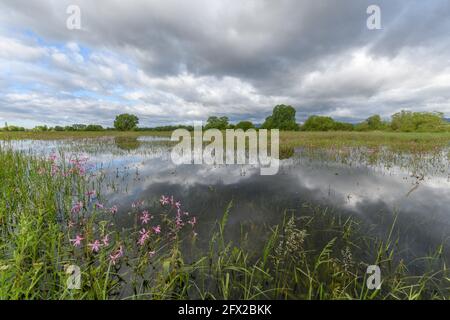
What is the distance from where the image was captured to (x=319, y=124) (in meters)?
85.4

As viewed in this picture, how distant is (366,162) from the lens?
11352mm

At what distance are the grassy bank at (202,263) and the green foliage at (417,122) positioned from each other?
8459cm

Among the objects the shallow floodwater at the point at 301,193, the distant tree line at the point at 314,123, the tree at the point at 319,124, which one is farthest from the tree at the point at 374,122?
the shallow floodwater at the point at 301,193

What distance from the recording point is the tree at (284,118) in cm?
7619

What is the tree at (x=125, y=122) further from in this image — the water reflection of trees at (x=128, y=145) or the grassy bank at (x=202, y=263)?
the grassy bank at (x=202, y=263)

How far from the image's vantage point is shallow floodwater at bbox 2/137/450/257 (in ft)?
14.7

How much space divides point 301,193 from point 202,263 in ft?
14.7

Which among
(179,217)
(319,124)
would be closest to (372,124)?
(319,124)

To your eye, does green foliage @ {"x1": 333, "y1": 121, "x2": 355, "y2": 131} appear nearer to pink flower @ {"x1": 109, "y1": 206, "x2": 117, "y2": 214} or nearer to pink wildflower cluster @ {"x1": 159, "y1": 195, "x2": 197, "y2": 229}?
pink wildflower cluster @ {"x1": 159, "y1": 195, "x2": 197, "y2": 229}

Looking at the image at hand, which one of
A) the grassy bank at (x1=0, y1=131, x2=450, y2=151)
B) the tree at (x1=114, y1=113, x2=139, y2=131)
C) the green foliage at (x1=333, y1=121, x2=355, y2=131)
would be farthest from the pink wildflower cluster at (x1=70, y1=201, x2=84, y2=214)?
the green foliage at (x1=333, y1=121, x2=355, y2=131)

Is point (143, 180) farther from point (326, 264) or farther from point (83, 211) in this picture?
point (326, 264)
